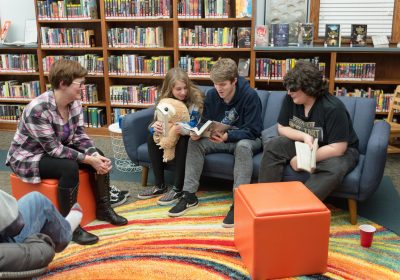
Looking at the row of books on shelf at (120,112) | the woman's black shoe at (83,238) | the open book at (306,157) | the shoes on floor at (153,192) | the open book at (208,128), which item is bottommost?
the woman's black shoe at (83,238)

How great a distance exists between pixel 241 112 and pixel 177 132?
46 centimetres

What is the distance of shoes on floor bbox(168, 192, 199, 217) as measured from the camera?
2.89 meters

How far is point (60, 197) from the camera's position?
2518mm

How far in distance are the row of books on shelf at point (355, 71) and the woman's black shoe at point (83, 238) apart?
296 centimetres

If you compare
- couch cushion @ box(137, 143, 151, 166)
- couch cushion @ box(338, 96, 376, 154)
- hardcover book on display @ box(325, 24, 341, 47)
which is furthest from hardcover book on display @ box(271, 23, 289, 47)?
couch cushion @ box(137, 143, 151, 166)

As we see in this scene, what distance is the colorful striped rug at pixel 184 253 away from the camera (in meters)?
2.22

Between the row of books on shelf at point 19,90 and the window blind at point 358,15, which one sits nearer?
the window blind at point 358,15

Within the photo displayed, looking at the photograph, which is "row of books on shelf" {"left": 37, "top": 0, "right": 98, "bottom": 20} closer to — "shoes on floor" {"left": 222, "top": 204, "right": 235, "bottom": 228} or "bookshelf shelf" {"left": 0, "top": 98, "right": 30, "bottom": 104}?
"bookshelf shelf" {"left": 0, "top": 98, "right": 30, "bottom": 104}

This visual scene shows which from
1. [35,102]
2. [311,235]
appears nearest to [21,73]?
[35,102]

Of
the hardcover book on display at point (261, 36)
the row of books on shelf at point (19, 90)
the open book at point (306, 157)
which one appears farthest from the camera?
the row of books on shelf at point (19, 90)

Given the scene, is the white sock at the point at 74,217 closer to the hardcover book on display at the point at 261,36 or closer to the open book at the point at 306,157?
the open book at the point at 306,157

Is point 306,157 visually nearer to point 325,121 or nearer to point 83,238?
point 325,121

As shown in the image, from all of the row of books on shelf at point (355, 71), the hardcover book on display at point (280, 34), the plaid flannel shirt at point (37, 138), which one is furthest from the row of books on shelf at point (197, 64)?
the plaid flannel shirt at point (37, 138)

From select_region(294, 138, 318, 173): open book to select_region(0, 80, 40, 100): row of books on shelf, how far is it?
3566mm
